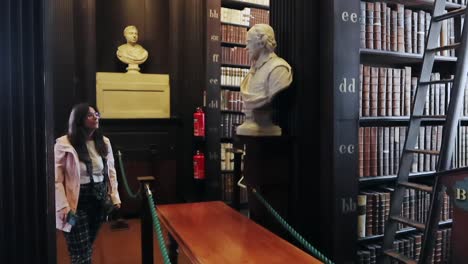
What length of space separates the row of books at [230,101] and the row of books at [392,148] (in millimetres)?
2336

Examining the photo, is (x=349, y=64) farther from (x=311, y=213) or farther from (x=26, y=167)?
(x=26, y=167)

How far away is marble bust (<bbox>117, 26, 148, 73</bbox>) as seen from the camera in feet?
15.2

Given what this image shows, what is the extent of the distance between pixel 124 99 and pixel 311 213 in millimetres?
2919

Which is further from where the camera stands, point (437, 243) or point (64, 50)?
point (64, 50)

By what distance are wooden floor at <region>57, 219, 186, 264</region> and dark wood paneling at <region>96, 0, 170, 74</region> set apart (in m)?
2.02

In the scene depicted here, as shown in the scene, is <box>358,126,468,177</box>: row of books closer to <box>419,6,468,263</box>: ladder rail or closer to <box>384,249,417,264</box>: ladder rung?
<box>384,249,417,264</box>: ladder rung

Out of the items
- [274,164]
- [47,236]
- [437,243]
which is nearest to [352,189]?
[274,164]

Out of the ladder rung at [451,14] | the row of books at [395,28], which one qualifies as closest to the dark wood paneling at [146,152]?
the row of books at [395,28]

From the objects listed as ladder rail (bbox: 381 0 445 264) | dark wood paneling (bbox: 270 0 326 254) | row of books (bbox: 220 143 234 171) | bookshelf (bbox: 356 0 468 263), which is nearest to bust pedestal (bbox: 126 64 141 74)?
row of books (bbox: 220 143 234 171)

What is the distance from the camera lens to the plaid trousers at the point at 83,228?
8.39 ft

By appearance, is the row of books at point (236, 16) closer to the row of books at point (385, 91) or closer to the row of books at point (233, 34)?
the row of books at point (233, 34)

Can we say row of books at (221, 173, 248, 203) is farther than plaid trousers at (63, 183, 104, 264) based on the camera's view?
Yes

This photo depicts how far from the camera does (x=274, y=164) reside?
2.43 metres

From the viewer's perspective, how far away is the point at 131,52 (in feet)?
15.3
